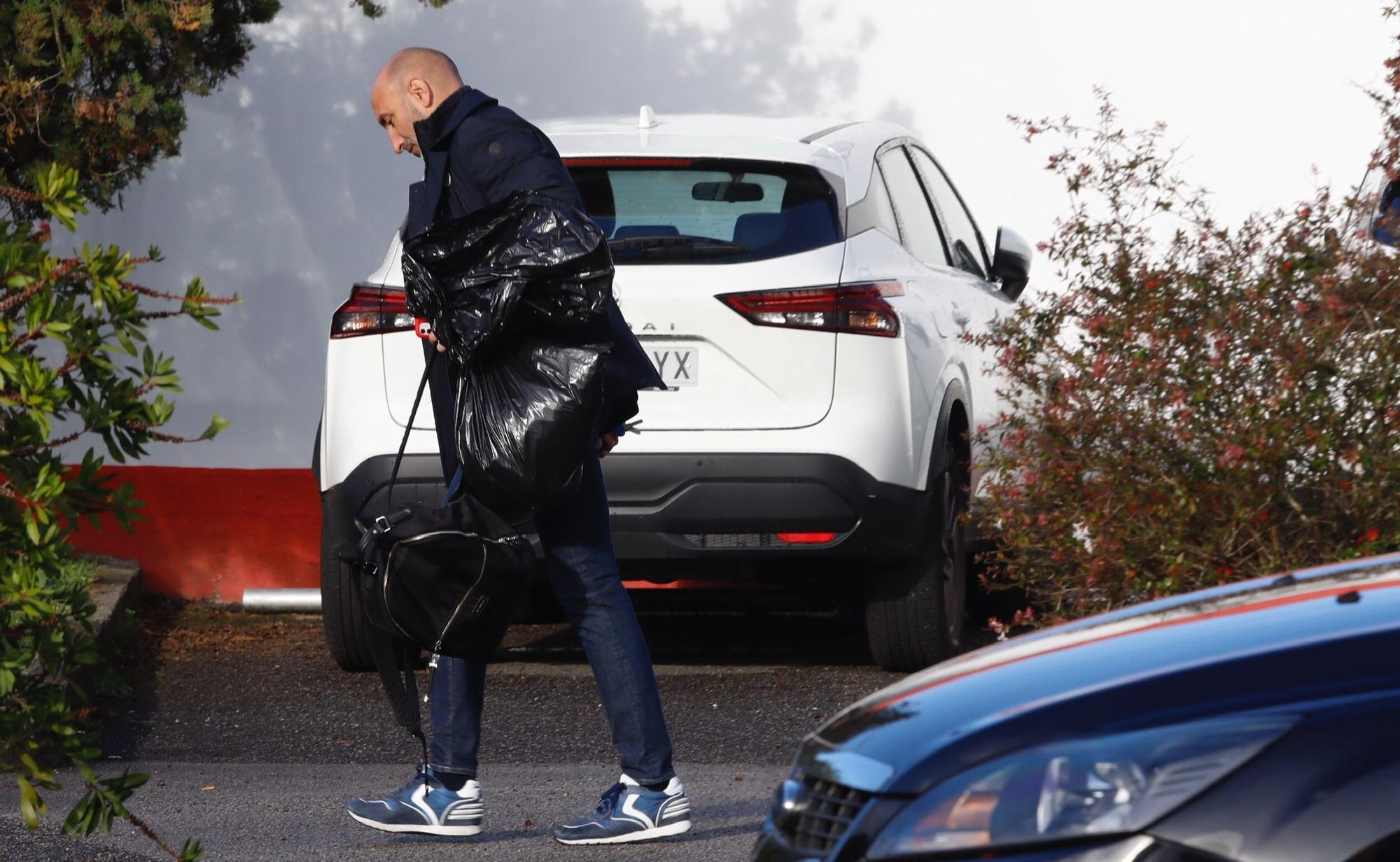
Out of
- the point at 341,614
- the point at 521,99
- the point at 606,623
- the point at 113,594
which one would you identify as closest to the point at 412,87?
the point at 606,623

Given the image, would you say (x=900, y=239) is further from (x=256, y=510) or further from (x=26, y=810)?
(x=26, y=810)

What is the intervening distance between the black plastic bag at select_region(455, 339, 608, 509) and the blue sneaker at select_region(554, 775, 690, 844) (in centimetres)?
64

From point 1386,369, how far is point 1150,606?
7.55 feet

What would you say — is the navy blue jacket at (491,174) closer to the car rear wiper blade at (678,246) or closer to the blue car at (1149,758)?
the car rear wiper blade at (678,246)

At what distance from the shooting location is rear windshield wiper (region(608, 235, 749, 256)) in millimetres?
5699

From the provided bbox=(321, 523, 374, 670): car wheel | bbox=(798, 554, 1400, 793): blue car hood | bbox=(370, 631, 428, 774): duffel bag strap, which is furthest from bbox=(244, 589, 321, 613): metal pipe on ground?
bbox=(798, 554, 1400, 793): blue car hood

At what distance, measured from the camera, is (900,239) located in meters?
6.29

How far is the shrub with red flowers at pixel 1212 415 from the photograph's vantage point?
4930mm

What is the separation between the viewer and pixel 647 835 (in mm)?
4043

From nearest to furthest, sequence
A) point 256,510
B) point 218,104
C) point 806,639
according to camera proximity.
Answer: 1. point 806,639
2. point 256,510
3. point 218,104

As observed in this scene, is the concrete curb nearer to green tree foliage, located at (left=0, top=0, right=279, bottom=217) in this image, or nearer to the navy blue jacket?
green tree foliage, located at (left=0, top=0, right=279, bottom=217)

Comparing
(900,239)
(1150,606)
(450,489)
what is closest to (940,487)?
(900,239)

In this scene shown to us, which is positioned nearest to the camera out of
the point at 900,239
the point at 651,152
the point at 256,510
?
the point at 651,152

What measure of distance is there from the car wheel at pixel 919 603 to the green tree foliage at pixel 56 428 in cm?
323
